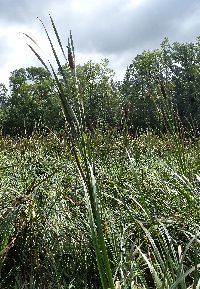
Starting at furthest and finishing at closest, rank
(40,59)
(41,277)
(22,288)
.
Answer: (41,277), (22,288), (40,59)

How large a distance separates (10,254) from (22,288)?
1.45ft

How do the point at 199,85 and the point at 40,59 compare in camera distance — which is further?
the point at 199,85

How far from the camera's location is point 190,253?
79.7 inches

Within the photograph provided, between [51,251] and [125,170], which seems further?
[125,170]

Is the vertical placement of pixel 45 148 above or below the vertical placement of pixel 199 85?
below

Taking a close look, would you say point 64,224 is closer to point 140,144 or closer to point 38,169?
point 38,169

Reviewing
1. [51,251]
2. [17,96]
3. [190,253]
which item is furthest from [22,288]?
[17,96]

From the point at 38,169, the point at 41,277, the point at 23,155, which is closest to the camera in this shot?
the point at 41,277

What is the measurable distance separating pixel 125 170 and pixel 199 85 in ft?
122

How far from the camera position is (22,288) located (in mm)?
1978

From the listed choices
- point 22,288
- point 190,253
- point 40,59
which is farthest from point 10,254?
point 40,59

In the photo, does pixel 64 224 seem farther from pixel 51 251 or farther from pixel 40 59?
pixel 40 59

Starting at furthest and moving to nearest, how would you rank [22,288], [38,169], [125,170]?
[38,169] → [125,170] → [22,288]

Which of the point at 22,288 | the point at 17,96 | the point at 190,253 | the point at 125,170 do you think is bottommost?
the point at 22,288
